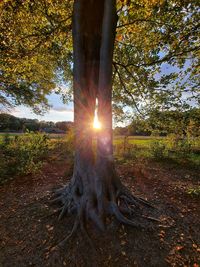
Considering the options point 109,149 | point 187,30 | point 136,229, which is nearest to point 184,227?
point 136,229

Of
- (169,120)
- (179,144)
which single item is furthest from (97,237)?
(179,144)

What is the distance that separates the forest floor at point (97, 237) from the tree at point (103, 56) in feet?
0.94

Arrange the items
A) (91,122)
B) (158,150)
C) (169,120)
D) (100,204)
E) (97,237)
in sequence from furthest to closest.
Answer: (158,150)
(169,120)
(91,122)
(100,204)
(97,237)

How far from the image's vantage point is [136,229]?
9.05 ft

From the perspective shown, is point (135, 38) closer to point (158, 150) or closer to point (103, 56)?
point (103, 56)

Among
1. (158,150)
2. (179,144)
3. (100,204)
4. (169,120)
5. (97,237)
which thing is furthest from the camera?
(179,144)

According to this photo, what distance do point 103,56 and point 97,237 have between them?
3099 mm

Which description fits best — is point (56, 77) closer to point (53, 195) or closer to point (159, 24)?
point (159, 24)

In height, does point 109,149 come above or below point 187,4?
below

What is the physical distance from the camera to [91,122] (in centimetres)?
341

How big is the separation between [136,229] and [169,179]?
128 inches

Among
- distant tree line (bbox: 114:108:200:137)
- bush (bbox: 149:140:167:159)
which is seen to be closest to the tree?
distant tree line (bbox: 114:108:200:137)

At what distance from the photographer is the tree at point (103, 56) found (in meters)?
2.97

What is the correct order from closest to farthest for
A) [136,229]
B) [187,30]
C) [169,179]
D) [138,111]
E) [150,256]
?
[150,256] < [136,229] < [187,30] < [138,111] < [169,179]
